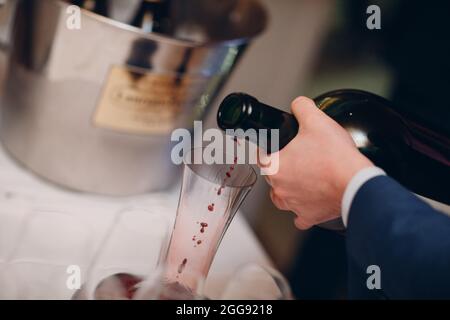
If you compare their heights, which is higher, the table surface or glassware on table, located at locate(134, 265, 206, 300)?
glassware on table, located at locate(134, 265, 206, 300)

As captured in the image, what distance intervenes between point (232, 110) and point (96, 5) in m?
0.37

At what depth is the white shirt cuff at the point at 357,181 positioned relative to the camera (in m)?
0.49

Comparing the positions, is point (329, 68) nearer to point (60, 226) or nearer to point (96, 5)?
point (96, 5)

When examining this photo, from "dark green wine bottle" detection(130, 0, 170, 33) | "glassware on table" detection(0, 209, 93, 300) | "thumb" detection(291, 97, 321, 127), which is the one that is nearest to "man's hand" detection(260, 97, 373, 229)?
"thumb" detection(291, 97, 321, 127)

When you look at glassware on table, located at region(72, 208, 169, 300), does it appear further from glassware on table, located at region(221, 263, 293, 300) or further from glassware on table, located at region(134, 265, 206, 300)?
glassware on table, located at region(221, 263, 293, 300)

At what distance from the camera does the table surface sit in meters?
0.64

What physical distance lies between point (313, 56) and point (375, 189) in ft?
2.03

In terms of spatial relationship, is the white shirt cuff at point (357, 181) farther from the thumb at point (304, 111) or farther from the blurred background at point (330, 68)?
the blurred background at point (330, 68)

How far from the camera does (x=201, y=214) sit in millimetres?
520

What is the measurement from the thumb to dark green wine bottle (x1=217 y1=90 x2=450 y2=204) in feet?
0.14

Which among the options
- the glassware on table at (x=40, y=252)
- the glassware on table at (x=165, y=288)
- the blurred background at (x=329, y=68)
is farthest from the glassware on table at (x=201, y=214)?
the blurred background at (x=329, y=68)

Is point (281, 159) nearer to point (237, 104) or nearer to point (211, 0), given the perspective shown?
point (237, 104)

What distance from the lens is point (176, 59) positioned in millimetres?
656

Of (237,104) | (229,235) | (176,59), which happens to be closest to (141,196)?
(229,235)
